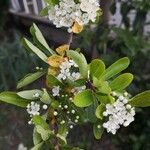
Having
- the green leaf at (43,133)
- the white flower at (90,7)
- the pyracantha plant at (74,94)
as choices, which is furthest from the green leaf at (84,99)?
the white flower at (90,7)

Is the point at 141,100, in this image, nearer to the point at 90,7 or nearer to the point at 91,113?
the point at 91,113

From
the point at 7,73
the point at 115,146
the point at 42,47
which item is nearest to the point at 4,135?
the point at 7,73

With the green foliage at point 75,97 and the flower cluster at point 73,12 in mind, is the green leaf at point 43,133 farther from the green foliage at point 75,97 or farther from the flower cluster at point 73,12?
the flower cluster at point 73,12

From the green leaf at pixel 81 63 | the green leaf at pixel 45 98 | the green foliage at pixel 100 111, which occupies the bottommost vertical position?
the green leaf at pixel 45 98

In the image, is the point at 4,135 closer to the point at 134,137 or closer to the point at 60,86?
the point at 134,137

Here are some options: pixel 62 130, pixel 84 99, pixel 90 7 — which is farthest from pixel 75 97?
pixel 90 7
